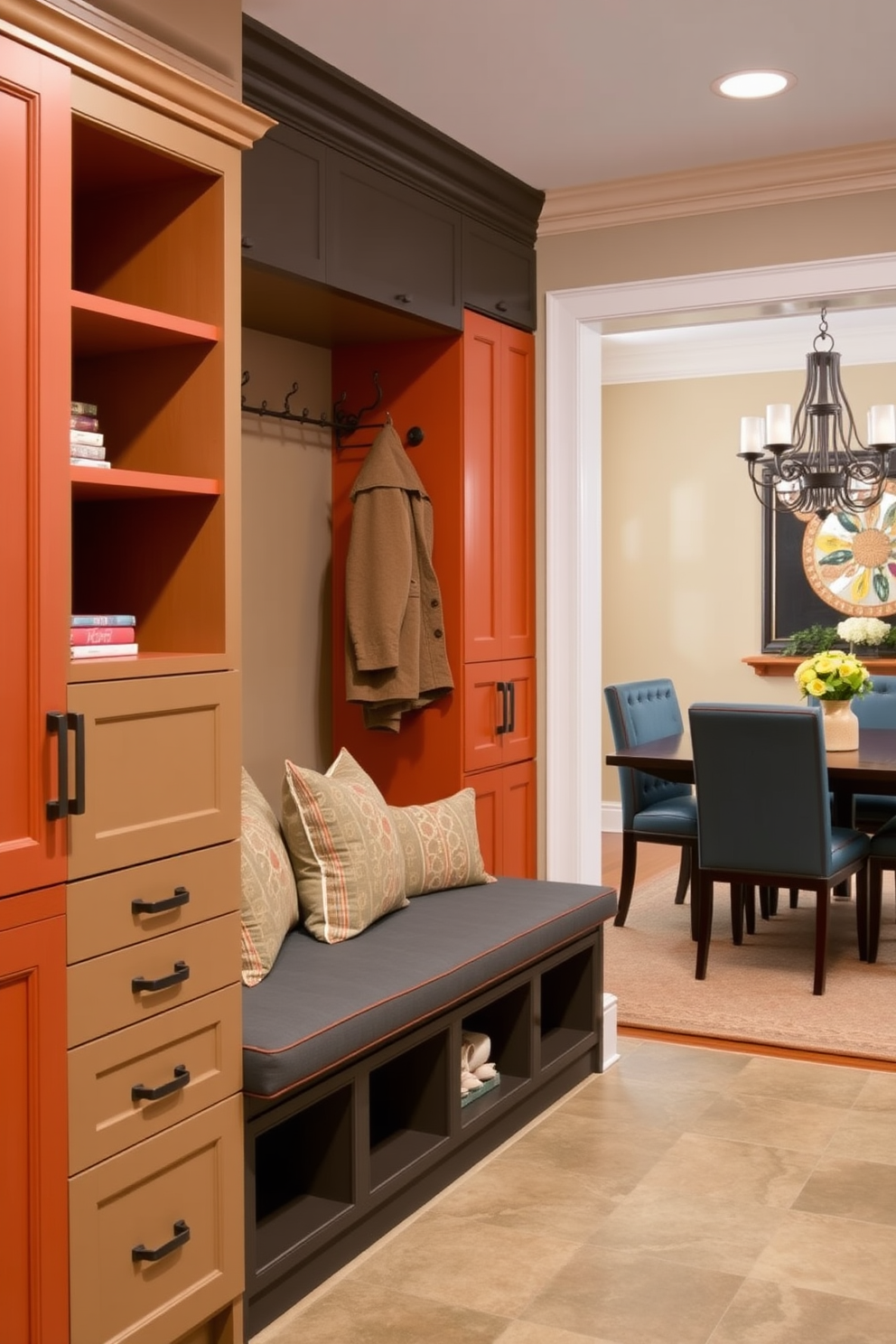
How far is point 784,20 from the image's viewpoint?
10.1ft

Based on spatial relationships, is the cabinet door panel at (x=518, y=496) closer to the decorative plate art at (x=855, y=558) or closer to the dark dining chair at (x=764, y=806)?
the dark dining chair at (x=764, y=806)

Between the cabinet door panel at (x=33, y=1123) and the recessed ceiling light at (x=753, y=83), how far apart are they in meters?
2.53

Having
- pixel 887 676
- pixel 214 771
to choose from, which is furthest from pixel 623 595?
pixel 214 771

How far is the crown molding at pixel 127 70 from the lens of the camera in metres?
1.95

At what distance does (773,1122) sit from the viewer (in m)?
3.48

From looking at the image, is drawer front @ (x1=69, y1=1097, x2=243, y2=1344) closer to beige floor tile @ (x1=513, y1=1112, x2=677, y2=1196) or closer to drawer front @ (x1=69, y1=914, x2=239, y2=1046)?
drawer front @ (x1=69, y1=914, x2=239, y2=1046)

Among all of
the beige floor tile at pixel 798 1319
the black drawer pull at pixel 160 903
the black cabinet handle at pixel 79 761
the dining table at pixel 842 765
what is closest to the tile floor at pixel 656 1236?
the beige floor tile at pixel 798 1319

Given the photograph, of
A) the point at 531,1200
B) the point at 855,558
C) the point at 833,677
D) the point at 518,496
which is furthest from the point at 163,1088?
the point at 855,558

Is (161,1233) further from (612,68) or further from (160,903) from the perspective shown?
(612,68)

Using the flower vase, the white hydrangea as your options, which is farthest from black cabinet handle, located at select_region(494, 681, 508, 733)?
the white hydrangea

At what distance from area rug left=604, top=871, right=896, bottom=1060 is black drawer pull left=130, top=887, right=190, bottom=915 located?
2.36 meters

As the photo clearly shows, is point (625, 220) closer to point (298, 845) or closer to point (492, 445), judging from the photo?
point (492, 445)

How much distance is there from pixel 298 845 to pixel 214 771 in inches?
34.1

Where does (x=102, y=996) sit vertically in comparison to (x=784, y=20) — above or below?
below
